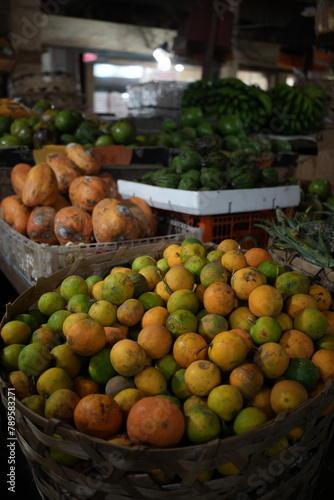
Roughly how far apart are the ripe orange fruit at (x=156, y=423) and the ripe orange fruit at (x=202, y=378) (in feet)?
0.44

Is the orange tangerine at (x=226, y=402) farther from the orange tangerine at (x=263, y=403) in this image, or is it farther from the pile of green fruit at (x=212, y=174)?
the pile of green fruit at (x=212, y=174)

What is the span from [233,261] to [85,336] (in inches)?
25.9

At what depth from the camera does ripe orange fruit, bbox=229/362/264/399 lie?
4.05 feet

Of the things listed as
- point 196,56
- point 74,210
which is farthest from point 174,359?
point 196,56

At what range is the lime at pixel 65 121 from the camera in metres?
3.51

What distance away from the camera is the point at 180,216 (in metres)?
2.67

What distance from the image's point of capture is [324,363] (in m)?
1.34

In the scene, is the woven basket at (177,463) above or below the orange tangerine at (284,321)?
below

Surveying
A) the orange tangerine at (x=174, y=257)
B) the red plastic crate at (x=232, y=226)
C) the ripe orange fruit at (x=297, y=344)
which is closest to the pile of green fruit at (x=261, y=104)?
the red plastic crate at (x=232, y=226)

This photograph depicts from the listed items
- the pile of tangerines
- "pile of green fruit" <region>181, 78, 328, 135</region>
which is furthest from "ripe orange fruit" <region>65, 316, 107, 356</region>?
"pile of green fruit" <region>181, 78, 328, 135</region>

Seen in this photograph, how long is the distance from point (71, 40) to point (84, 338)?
9678 mm

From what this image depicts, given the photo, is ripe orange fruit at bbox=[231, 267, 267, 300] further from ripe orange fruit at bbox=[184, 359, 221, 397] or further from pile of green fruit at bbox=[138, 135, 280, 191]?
pile of green fruit at bbox=[138, 135, 280, 191]

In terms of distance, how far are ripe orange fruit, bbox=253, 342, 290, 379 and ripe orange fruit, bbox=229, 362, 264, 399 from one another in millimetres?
34

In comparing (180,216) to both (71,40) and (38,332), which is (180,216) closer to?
(38,332)
